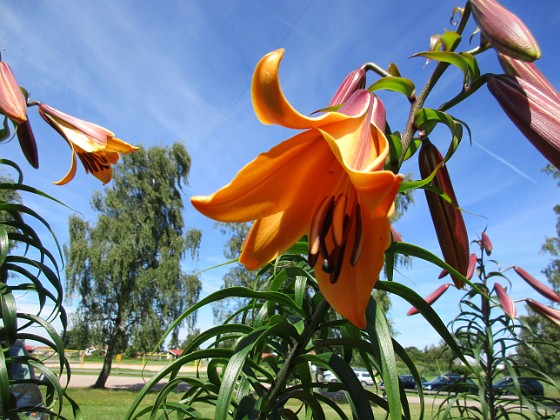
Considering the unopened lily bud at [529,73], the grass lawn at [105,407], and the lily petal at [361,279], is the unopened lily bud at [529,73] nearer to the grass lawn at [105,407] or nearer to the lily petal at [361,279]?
the lily petal at [361,279]

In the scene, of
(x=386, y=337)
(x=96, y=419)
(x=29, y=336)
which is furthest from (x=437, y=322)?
(x=96, y=419)

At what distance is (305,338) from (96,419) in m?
8.22

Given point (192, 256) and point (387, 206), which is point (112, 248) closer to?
point (192, 256)

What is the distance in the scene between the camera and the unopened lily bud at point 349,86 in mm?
535

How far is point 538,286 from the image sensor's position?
1.56m

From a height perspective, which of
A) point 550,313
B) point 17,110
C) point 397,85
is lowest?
point 550,313

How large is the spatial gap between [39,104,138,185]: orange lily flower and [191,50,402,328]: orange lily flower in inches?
39.1

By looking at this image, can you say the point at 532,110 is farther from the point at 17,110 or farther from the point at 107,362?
the point at 107,362

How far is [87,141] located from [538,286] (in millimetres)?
1653

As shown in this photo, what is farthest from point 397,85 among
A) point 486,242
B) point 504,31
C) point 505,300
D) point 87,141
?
point 486,242

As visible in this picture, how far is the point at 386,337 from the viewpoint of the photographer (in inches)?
17.0

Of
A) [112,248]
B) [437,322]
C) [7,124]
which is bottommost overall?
[437,322]

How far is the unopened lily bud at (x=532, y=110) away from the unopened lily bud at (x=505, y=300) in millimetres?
1433

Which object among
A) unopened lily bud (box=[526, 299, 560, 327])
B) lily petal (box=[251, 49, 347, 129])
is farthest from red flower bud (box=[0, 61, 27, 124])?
unopened lily bud (box=[526, 299, 560, 327])
